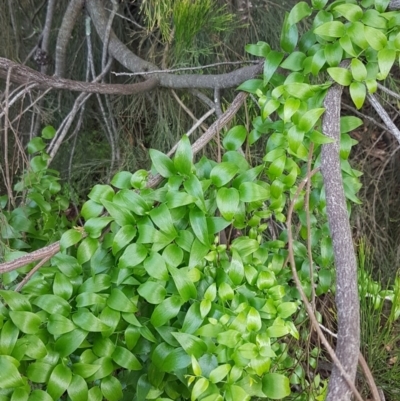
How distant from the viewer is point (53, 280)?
69cm

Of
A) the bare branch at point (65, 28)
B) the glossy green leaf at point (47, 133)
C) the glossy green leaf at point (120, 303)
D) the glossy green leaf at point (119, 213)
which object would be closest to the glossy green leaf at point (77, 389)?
the glossy green leaf at point (120, 303)

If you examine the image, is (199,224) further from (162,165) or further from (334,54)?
(334,54)

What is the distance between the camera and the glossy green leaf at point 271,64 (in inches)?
29.2

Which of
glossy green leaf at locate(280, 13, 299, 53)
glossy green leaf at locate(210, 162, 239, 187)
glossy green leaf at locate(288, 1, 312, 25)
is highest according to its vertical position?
glossy green leaf at locate(288, 1, 312, 25)

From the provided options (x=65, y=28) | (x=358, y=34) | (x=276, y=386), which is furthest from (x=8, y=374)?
(x=65, y=28)

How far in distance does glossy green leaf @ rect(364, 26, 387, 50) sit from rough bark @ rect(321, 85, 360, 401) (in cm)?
8

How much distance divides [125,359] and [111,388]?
48 millimetres

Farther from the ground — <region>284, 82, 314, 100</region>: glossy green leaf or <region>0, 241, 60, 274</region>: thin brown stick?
<region>284, 82, 314, 100</region>: glossy green leaf

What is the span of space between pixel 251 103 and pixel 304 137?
28cm

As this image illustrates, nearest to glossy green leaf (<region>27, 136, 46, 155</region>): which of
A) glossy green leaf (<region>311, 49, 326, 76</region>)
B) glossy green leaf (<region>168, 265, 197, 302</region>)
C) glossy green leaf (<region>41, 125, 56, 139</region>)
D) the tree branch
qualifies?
glossy green leaf (<region>41, 125, 56, 139</region>)

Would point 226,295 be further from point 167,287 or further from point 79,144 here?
point 79,144

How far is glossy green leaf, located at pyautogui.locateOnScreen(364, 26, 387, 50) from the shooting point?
0.66 metres

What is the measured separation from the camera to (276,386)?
629 millimetres

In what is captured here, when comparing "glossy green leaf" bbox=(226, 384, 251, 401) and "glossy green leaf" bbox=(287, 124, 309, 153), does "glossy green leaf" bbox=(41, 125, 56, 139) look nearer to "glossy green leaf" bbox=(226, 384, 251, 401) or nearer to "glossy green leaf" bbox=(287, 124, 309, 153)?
"glossy green leaf" bbox=(287, 124, 309, 153)
